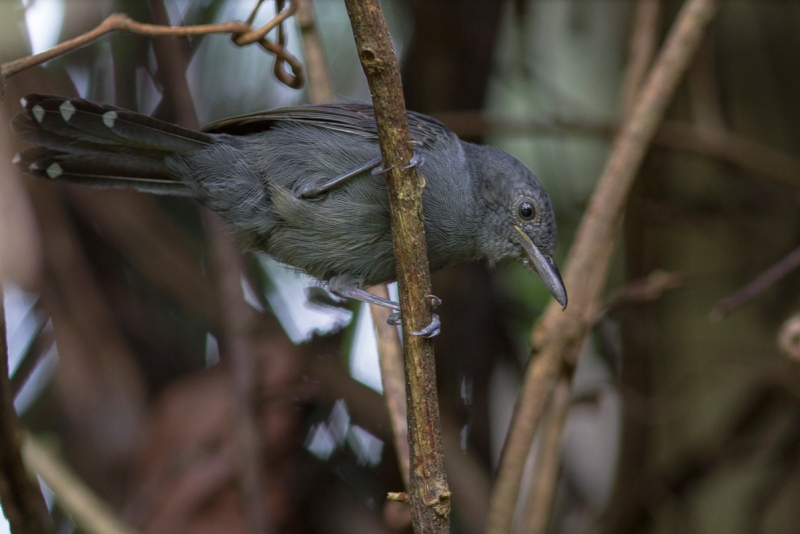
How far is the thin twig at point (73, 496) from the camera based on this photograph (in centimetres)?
313

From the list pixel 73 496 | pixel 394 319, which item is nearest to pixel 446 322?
pixel 394 319

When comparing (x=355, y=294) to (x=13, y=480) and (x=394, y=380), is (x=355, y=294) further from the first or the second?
(x=13, y=480)

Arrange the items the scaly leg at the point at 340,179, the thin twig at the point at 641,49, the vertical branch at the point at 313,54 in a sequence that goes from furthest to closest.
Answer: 1. the thin twig at the point at 641,49
2. the vertical branch at the point at 313,54
3. the scaly leg at the point at 340,179

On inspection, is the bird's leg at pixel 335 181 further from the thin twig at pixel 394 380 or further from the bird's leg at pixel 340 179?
the thin twig at pixel 394 380

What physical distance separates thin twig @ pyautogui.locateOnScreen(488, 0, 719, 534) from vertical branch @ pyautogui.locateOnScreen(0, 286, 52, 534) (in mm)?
1677

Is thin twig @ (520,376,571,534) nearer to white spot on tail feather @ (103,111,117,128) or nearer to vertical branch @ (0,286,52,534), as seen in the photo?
vertical branch @ (0,286,52,534)

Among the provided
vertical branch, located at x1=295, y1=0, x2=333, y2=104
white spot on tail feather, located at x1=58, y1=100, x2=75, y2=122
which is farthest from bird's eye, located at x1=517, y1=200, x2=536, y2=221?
white spot on tail feather, located at x1=58, y1=100, x2=75, y2=122

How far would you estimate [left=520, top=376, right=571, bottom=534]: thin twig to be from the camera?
3.30 m

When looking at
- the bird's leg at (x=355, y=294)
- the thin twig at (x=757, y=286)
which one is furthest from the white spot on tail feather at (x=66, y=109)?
the thin twig at (x=757, y=286)

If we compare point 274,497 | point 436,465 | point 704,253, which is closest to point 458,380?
point 274,497

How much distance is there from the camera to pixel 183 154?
3082 mm

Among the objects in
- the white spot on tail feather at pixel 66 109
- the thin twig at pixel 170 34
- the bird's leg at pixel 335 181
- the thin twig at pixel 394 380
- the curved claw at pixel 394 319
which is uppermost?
the thin twig at pixel 170 34

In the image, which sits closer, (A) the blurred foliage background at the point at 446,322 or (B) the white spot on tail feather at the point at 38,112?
(B) the white spot on tail feather at the point at 38,112

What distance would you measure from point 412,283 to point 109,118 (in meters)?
1.45
